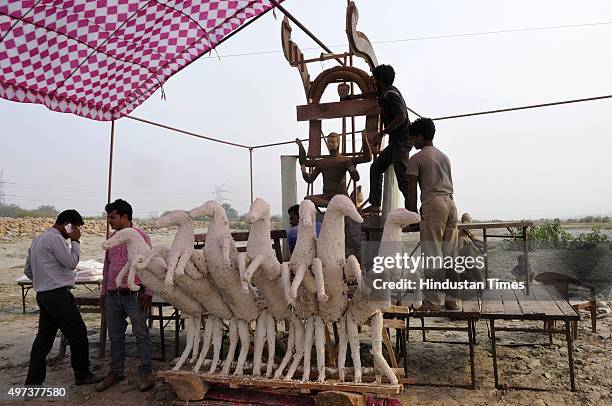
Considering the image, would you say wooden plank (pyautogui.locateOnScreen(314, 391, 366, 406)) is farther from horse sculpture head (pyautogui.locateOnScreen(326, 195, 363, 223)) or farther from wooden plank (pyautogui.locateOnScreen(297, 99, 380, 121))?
wooden plank (pyautogui.locateOnScreen(297, 99, 380, 121))

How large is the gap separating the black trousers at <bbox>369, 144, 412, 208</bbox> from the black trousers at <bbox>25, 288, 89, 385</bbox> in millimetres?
3549

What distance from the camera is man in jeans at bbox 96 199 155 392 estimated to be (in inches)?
182

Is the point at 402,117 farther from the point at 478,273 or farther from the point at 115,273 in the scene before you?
the point at 115,273

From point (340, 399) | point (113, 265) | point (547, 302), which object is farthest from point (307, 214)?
point (547, 302)

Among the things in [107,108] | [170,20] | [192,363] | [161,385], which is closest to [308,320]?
[192,363]

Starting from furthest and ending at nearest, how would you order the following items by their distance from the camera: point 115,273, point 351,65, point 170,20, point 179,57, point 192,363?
1. point 351,65
2. point 179,57
3. point 170,20
4. point 115,273
5. point 192,363

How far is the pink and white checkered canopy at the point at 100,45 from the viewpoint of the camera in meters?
4.65

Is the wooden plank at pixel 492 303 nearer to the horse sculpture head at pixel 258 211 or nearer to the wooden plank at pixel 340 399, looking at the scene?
the wooden plank at pixel 340 399

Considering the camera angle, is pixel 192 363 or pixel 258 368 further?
pixel 192 363

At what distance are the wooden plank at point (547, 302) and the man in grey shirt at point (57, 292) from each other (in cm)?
475

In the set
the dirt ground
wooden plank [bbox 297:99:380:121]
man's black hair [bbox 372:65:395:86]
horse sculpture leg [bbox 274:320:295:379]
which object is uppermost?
man's black hair [bbox 372:65:395:86]

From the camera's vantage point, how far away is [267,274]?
372cm

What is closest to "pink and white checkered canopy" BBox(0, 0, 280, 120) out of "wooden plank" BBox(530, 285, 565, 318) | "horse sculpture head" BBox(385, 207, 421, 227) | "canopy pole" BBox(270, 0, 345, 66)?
"canopy pole" BBox(270, 0, 345, 66)

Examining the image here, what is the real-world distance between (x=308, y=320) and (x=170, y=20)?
373 centimetres
